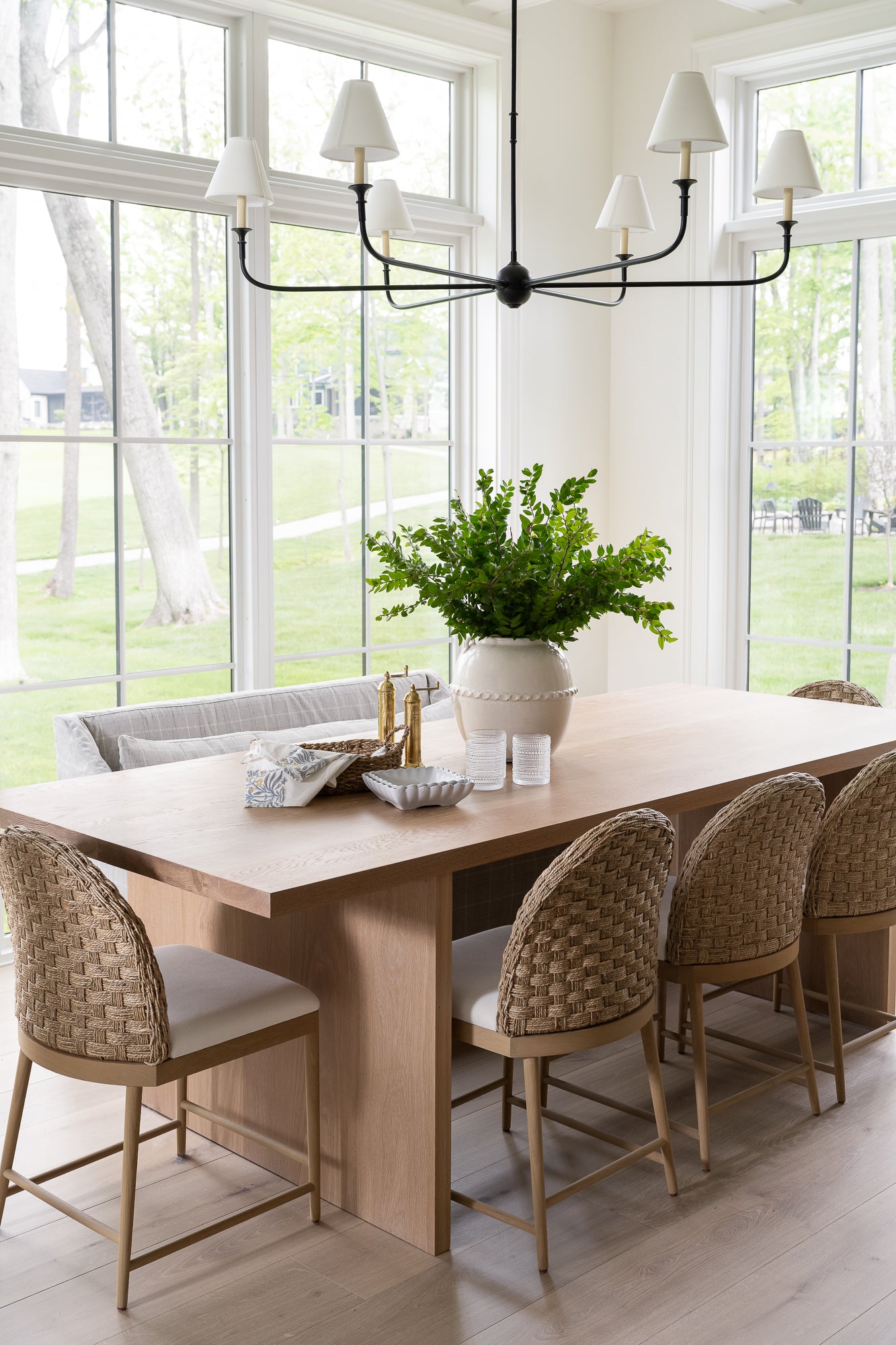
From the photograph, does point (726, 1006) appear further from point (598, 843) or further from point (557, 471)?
point (557, 471)

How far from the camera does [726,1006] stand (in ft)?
11.9

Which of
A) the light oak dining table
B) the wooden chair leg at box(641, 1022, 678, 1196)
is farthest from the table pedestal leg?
the wooden chair leg at box(641, 1022, 678, 1196)

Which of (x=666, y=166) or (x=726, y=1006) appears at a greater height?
(x=666, y=166)

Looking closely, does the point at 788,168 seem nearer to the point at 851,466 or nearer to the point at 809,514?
the point at 851,466

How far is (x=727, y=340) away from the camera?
16.5ft

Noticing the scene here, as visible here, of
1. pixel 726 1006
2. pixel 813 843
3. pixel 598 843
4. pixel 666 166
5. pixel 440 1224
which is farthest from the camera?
pixel 666 166

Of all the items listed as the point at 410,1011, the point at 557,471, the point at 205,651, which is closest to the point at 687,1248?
the point at 410,1011

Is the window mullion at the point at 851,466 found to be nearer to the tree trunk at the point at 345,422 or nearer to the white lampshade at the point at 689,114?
the tree trunk at the point at 345,422

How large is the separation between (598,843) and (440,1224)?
0.78 meters

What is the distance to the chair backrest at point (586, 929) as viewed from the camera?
2232mm

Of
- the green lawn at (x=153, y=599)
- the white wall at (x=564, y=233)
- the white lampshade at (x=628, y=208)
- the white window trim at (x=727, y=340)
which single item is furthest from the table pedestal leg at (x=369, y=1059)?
the white window trim at (x=727, y=340)

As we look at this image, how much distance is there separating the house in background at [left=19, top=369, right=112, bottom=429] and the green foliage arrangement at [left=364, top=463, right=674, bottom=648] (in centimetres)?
139

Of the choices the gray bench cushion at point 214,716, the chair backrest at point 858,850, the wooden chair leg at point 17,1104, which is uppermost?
the gray bench cushion at point 214,716

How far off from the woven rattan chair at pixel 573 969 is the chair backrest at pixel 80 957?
1.90ft
